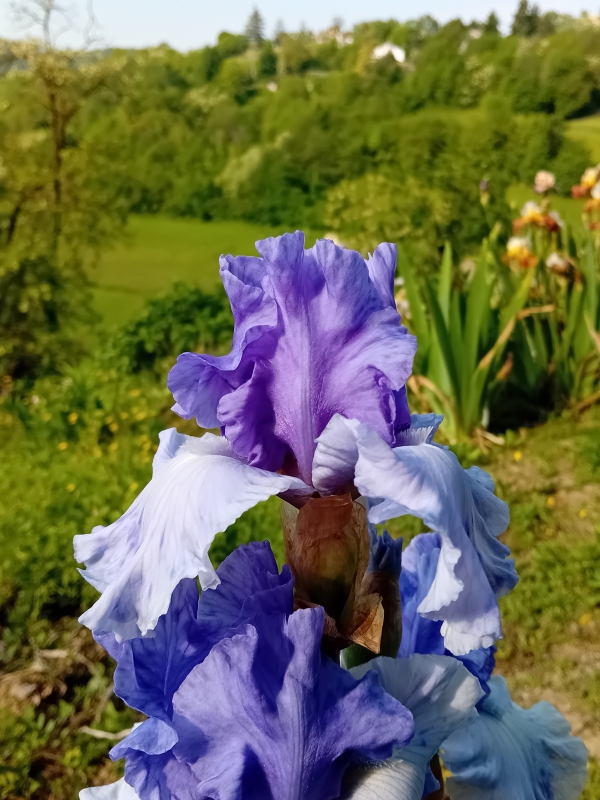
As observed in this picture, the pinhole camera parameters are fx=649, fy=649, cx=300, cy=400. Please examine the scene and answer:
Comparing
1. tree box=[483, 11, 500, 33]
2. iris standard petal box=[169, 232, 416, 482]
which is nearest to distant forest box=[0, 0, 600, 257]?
tree box=[483, 11, 500, 33]

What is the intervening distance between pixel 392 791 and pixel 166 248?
5926 millimetres

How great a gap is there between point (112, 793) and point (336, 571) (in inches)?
13.5

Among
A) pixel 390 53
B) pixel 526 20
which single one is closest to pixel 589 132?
pixel 526 20

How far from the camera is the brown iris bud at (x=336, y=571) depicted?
0.53 metres

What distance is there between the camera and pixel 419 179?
5.73 m

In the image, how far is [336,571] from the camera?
1.77ft

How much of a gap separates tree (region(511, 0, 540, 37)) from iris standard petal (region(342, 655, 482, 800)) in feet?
25.3

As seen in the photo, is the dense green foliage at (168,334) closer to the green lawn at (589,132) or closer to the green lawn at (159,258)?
the green lawn at (159,258)

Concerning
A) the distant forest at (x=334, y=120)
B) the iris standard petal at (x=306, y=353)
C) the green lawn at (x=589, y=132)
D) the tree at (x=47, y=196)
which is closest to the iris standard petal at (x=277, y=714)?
the iris standard petal at (x=306, y=353)

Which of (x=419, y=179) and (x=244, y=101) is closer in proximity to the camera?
(x=419, y=179)

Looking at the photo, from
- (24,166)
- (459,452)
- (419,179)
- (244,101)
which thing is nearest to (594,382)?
(459,452)

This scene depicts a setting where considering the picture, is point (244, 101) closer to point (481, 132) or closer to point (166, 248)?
point (166, 248)

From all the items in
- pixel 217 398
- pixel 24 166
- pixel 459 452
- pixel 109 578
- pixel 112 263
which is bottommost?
pixel 459 452

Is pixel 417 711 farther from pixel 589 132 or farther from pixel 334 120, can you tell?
pixel 334 120
